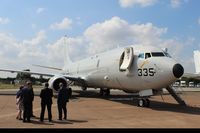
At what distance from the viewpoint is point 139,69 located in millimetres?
20000

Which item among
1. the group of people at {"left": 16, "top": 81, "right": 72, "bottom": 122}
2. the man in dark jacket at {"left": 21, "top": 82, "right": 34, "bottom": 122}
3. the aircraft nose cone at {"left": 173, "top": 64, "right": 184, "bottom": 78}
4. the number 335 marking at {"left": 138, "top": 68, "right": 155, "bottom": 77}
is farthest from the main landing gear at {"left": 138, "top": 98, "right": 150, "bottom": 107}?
the man in dark jacket at {"left": 21, "top": 82, "right": 34, "bottom": 122}

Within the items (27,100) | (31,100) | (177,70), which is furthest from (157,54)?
(27,100)

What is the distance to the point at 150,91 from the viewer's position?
64.5 feet

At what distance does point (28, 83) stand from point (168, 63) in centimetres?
807

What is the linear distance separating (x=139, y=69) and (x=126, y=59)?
1.97m

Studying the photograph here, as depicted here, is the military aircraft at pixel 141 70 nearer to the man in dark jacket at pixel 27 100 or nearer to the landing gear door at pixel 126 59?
the landing gear door at pixel 126 59

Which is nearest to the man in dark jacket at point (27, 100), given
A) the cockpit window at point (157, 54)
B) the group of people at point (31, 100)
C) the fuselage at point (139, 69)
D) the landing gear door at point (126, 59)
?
the group of people at point (31, 100)

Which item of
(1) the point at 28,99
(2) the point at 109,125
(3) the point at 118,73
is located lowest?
(2) the point at 109,125

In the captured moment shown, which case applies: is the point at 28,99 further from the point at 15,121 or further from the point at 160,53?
the point at 160,53

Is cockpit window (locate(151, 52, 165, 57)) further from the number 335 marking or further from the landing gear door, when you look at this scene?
the landing gear door

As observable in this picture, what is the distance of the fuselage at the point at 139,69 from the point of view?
732 inches

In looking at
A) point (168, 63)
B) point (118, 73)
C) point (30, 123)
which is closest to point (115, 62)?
point (118, 73)

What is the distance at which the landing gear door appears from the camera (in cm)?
2072

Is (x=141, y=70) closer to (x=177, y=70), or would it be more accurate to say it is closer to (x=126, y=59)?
(x=126, y=59)
